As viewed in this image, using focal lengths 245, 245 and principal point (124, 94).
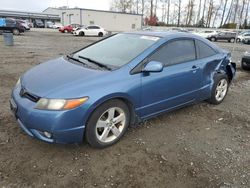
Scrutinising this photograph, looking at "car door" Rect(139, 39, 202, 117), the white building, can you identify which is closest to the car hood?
"car door" Rect(139, 39, 202, 117)

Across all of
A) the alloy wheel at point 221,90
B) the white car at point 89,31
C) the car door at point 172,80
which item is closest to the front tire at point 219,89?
the alloy wheel at point 221,90

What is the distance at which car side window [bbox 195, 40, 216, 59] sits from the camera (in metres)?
4.42

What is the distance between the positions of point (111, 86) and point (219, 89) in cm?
294

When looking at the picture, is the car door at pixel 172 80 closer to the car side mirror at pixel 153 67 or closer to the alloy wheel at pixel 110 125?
the car side mirror at pixel 153 67

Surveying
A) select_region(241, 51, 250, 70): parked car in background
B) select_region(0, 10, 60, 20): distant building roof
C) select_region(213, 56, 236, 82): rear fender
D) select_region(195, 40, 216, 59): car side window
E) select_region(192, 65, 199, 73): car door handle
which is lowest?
select_region(241, 51, 250, 70): parked car in background

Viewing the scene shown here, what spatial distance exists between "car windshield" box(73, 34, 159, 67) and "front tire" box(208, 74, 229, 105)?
5.82 ft

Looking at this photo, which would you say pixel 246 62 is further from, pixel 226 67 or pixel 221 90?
pixel 221 90

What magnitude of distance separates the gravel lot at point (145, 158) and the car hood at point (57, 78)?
0.81 m

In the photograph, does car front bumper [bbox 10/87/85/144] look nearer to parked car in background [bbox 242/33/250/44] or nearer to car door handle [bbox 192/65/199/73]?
car door handle [bbox 192/65/199/73]

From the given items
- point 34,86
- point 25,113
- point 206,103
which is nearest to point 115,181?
point 25,113

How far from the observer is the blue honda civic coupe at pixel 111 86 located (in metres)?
2.84

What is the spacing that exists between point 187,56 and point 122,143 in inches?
74.1

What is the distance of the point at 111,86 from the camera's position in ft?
10.1

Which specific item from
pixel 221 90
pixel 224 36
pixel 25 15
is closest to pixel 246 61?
pixel 221 90
